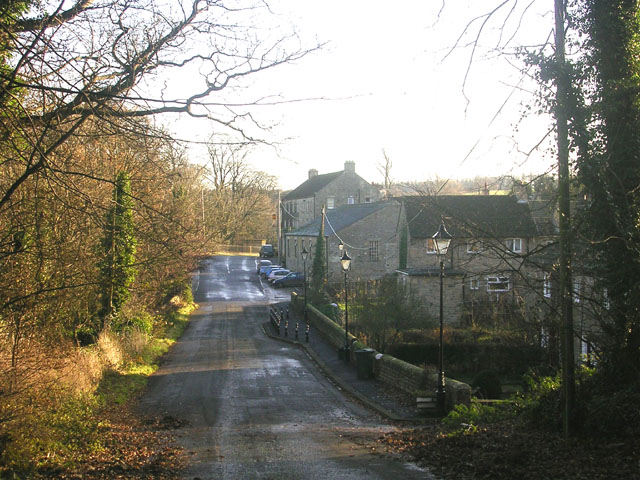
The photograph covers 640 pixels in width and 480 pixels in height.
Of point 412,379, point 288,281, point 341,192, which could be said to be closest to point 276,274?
point 288,281

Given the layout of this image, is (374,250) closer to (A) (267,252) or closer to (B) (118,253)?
(B) (118,253)

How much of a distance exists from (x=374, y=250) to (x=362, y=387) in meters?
30.0

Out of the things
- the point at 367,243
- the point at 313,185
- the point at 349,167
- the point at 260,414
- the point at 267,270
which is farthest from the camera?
→ the point at 313,185

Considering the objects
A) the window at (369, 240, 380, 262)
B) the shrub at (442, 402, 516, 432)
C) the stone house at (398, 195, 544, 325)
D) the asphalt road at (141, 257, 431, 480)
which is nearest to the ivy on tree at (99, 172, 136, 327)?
the asphalt road at (141, 257, 431, 480)

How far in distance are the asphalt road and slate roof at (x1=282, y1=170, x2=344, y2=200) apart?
42.3 m

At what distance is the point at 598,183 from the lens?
26.9ft

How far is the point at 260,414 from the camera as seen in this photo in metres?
13.7

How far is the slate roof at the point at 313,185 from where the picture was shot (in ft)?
237

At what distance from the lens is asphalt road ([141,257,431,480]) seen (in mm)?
8500

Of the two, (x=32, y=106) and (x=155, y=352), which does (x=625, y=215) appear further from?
(x=155, y=352)

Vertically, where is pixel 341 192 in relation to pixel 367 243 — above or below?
above

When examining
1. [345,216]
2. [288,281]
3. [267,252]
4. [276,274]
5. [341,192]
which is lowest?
[288,281]

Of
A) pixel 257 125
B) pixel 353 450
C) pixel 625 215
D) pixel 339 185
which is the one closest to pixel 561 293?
pixel 625 215

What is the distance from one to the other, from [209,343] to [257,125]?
2184cm
